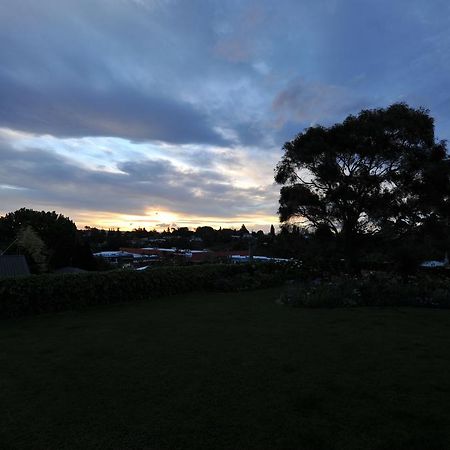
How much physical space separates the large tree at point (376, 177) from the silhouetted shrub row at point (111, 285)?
192 inches

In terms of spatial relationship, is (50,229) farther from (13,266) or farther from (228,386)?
(228,386)

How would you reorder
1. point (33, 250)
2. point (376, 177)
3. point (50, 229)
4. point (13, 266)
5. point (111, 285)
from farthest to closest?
point (50, 229)
point (33, 250)
point (13, 266)
point (376, 177)
point (111, 285)

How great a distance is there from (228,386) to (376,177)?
1684 cm

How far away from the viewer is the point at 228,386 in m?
4.43

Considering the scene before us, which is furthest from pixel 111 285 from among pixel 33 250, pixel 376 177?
pixel 33 250

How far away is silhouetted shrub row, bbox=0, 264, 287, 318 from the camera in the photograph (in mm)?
10055

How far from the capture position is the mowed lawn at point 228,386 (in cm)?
329

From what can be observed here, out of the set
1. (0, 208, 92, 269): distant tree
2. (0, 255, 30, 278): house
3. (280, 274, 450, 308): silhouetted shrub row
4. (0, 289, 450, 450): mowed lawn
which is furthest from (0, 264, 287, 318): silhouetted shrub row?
(0, 208, 92, 269): distant tree

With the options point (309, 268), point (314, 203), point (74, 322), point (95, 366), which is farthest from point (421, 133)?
point (95, 366)

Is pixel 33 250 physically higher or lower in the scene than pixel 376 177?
lower

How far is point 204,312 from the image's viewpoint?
32.6 feet

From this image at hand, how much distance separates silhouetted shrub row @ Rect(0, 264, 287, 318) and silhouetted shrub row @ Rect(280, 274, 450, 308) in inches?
165

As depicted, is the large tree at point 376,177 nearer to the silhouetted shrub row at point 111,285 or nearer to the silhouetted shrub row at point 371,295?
the silhouetted shrub row at point 111,285

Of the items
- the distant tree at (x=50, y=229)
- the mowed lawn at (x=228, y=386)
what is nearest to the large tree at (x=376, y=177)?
the mowed lawn at (x=228, y=386)
